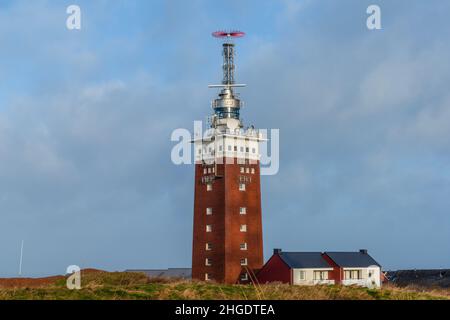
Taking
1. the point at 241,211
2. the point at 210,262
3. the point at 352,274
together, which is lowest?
the point at 352,274

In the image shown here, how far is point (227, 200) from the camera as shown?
64.6 meters

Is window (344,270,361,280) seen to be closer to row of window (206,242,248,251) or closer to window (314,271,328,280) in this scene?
window (314,271,328,280)

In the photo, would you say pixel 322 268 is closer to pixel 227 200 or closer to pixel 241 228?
pixel 241 228

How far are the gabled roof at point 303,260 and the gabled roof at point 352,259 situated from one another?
1213 mm

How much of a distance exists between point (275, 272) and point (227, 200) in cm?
903

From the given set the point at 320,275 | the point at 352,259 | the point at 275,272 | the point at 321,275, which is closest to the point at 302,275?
the point at 320,275

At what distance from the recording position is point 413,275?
10819cm

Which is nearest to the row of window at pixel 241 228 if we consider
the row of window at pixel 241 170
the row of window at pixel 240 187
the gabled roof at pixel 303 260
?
the row of window at pixel 240 187

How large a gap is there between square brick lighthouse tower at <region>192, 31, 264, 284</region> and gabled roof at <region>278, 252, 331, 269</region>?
3.26 m

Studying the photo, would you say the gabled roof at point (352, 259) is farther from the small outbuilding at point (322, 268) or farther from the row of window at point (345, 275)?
the row of window at point (345, 275)

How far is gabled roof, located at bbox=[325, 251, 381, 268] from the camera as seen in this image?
67938mm

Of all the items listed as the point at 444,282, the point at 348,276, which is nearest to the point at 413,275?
the point at 444,282

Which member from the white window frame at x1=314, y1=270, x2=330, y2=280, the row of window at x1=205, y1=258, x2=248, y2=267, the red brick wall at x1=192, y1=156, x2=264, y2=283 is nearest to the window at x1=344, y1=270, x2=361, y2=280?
the white window frame at x1=314, y1=270, x2=330, y2=280
